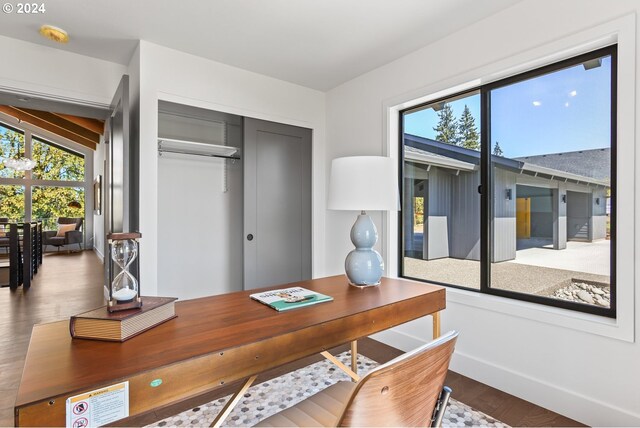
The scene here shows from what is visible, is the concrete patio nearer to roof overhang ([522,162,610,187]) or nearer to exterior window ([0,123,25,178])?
roof overhang ([522,162,610,187])

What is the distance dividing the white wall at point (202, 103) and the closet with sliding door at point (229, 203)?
0.28 feet

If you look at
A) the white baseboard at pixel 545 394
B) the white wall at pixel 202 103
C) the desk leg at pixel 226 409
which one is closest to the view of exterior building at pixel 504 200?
the white baseboard at pixel 545 394

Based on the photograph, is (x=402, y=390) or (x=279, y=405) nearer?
(x=402, y=390)

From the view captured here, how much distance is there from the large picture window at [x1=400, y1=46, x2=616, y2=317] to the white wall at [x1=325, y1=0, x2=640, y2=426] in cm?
14

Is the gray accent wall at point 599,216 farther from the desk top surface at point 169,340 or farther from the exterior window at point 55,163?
the exterior window at point 55,163

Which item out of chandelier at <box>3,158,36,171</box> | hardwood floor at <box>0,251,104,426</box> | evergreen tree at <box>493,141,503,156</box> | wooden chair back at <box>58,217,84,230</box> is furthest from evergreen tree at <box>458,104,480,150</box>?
wooden chair back at <box>58,217,84,230</box>

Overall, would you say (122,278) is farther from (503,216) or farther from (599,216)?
(599,216)

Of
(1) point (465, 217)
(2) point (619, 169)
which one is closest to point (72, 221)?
(1) point (465, 217)

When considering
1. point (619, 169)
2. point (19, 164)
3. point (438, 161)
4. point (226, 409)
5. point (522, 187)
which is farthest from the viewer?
point (19, 164)

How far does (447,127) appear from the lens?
2.77 m

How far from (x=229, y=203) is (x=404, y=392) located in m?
2.93

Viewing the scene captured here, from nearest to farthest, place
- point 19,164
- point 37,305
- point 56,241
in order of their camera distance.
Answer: point 37,305 → point 19,164 → point 56,241

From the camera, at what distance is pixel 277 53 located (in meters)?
2.83

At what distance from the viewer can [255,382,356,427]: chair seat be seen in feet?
3.77
